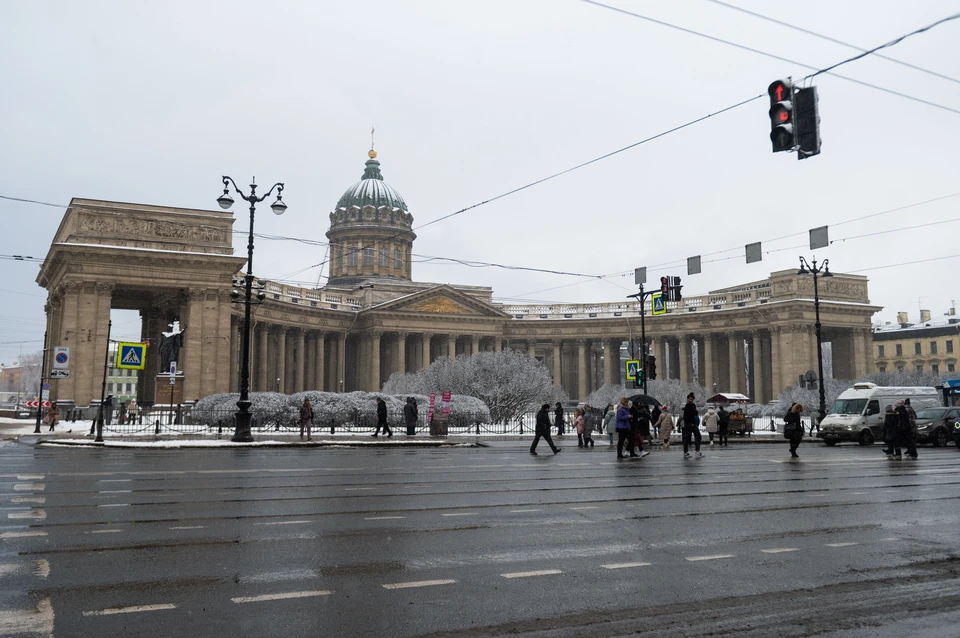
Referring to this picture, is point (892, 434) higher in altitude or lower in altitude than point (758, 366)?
lower

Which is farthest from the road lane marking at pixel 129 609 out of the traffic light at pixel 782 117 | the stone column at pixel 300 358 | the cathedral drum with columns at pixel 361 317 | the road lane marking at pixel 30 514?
the stone column at pixel 300 358

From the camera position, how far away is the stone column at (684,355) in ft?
298

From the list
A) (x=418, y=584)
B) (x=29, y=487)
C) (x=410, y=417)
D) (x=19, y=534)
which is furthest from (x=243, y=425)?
(x=418, y=584)

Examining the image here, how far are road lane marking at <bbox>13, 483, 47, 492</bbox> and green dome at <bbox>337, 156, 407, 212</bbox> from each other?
94.6 m

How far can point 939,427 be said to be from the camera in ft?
108

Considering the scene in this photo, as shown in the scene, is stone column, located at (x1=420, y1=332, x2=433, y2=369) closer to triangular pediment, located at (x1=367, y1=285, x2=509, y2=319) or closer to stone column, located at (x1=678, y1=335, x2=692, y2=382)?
triangular pediment, located at (x1=367, y1=285, x2=509, y2=319)

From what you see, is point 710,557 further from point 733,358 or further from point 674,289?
point 733,358

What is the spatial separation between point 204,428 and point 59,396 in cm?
1676

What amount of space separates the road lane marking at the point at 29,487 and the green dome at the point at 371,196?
94601 mm

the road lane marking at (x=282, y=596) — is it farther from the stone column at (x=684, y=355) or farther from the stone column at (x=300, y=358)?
the stone column at (x=684, y=355)

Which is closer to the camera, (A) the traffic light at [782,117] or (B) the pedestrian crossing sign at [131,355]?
(A) the traffic light at [782,117]

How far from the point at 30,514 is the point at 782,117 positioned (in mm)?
12940

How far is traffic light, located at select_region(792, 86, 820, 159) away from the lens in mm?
13859

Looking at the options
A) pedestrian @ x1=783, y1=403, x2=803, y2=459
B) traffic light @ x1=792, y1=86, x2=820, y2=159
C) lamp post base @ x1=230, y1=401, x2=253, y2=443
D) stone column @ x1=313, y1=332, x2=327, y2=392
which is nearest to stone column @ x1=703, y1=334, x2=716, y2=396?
stone column @ x1=313, y1=332, x2=327, y2=392
